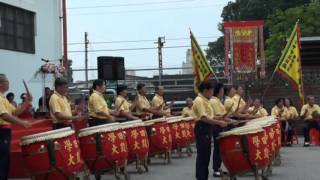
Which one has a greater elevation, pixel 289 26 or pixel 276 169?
pixel 289 26

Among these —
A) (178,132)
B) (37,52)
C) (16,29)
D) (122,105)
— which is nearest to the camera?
(122,105)

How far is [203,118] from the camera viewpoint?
36.0 feet

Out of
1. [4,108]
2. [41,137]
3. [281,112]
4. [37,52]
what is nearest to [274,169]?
[41,137]

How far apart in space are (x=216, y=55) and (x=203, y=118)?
49.5 m

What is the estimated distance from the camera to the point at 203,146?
11117 millimetres

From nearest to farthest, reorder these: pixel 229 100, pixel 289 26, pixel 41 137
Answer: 1. pixel 41 137
2. pixel 229 100
3. pixel 289 26

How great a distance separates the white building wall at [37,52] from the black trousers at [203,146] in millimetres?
13691

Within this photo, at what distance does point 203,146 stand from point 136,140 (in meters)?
2.35

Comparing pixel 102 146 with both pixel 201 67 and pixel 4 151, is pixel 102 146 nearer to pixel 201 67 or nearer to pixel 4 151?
pixel 4 151

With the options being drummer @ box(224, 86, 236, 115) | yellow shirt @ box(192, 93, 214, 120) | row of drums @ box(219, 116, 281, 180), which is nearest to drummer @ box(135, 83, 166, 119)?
drummer @ box(224, 86, 236, 115)

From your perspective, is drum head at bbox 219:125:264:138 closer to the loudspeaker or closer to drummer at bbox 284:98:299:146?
the loudspeaker

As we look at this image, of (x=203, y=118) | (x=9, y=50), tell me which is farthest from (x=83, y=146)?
(x=9, y=50)

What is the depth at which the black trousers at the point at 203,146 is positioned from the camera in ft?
36.5

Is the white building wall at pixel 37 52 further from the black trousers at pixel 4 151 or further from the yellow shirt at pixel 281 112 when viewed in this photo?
the black trousers at pixel 4 151
